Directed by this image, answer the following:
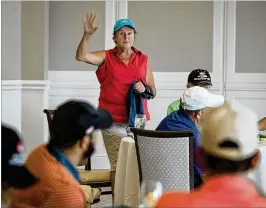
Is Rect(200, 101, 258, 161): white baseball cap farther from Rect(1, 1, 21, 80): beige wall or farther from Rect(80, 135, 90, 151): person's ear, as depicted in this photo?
Rect(1, 1, 21, 80): beige wall

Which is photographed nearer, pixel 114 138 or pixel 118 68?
pixel 114 138

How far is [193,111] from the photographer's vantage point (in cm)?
330

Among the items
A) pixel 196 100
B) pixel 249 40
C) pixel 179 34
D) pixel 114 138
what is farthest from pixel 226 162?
pixel 249 40

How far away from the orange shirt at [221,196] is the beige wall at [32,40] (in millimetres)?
4465

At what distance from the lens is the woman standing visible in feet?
14.0

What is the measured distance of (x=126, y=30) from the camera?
4.35 meters

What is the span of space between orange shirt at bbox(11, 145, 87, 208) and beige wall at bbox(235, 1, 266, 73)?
451 centimetres

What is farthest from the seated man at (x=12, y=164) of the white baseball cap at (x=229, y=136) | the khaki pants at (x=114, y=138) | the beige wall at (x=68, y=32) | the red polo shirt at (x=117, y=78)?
the beige wall at (x=68, y=32)

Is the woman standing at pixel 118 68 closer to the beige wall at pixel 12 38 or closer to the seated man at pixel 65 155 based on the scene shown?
the beige wall at pixel 12 38


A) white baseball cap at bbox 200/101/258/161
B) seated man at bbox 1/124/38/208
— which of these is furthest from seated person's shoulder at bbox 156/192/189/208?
seated man at bbox 1/124/38/208

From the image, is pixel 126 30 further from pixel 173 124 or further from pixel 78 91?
pixel 78 91

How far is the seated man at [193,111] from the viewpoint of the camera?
3248 millimetres

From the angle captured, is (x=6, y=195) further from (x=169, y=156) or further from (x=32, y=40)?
(x=32, y=40)

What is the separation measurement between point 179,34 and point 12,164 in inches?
187
